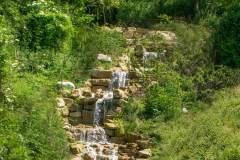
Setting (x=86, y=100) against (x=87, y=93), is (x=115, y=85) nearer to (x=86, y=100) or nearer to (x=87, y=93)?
(x=87, y=93)

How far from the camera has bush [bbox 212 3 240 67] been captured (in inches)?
651

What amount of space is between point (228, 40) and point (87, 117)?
16.2ft

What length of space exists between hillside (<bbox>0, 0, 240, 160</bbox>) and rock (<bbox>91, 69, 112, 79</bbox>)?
0.03 meters

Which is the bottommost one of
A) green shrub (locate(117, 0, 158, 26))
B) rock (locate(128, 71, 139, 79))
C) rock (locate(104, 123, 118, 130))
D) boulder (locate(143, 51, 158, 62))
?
rock (locate(104, 123, 118, 130))

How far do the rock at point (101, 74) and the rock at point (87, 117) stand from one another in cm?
162

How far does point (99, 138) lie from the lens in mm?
13633

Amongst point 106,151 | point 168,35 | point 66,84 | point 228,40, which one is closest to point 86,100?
point 66,84

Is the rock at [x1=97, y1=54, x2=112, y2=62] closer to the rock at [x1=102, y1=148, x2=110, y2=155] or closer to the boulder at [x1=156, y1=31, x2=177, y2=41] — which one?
the boulder at [x1=156, y1=31, x2=177, y2=41]

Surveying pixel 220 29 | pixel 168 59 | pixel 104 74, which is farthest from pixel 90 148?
pixel 220 29

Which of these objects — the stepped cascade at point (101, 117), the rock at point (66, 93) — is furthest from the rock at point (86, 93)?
the rock at point (66, 93)

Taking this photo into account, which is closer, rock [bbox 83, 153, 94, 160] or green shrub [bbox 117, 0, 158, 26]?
rock [bbox 83, 153, 94, 160]

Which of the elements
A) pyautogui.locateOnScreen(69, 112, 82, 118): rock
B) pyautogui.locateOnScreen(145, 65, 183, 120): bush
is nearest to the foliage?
pyautogui.locateOnScreen(145, 65, 183, 120): bush

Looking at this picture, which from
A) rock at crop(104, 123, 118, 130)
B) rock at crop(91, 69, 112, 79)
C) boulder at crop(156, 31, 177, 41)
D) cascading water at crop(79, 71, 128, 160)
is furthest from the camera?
boulder at crop(156, 31, 177, 41)

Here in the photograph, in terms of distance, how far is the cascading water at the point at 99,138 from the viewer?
13.0m
